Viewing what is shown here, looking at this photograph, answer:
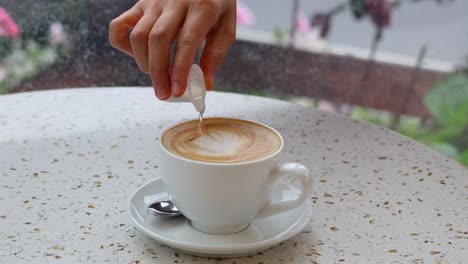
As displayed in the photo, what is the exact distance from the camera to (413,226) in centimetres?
87

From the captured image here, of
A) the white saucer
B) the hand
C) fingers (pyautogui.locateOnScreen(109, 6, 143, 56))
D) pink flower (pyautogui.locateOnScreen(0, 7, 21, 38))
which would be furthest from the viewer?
pink flower (pyautogui.locateOnScreen(0, 7, 21, 38))

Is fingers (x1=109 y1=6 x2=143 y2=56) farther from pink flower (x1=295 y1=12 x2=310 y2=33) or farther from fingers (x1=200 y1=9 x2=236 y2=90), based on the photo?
pink flower (x1=295 y1=12 x2=310 y2=33)

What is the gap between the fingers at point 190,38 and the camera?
845 millimetres

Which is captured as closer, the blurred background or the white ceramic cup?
the white ceramic cup

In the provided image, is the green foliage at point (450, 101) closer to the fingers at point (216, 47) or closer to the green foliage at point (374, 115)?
the green foliage at point (374, 115)

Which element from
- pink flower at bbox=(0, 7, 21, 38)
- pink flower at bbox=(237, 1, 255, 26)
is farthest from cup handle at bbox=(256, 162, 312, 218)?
pink flower at bbox=(237, 1, 255, 26)

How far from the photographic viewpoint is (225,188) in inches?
29.8

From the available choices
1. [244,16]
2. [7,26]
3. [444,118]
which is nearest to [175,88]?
[7,26]

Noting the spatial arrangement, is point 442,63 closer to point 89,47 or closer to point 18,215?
point 89,47

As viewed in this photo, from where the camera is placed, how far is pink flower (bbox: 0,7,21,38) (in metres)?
1.94

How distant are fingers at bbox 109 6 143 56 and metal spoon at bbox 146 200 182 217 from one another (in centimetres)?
26

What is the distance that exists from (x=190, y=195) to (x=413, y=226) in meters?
0.30

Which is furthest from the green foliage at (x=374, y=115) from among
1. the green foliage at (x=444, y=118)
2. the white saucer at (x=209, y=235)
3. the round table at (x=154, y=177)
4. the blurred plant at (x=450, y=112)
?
the white saucer at (x=209, y=235)

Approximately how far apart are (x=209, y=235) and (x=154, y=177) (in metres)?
0.21
